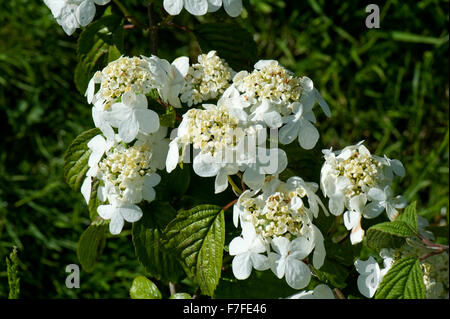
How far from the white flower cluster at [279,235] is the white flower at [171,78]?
23cm

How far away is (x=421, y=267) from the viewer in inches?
45.9

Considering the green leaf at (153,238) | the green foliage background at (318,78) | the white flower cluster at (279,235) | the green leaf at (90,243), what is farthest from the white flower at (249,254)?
the green foliage background at (318,78)

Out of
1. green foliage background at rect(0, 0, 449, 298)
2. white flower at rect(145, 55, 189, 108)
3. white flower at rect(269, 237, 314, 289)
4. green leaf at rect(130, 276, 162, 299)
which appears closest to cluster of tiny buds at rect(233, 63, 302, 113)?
white flower at rect(145, 55, 189, 108)

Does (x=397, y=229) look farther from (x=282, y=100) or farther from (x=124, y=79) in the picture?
(x=124, y=79)

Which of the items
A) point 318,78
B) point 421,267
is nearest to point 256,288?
point 421,267

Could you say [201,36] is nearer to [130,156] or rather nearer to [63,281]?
[130,156]

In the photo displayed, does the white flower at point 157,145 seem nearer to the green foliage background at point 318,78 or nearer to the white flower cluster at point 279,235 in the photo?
the white flower cluster at point 279,235

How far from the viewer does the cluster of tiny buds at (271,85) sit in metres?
0.99

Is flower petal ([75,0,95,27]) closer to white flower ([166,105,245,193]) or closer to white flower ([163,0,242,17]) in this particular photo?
white flower ([163,0,242,17])

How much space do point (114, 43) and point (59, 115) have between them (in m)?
0.97

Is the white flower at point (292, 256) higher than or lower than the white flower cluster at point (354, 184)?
lower

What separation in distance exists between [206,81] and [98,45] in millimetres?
366
